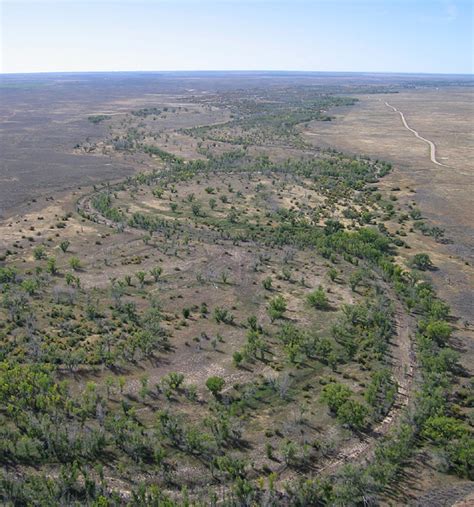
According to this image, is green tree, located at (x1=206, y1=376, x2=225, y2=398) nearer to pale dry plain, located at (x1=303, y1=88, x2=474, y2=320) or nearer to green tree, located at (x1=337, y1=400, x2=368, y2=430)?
green tree, located at (x1=337, y1=400, x2=368, y2=430)

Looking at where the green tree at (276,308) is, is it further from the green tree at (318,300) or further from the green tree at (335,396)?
the green tree at (335,396)

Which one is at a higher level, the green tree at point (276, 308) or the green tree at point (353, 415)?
the green tree at point (276, 308)

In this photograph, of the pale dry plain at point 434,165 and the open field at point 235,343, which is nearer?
the open field at point 235,343

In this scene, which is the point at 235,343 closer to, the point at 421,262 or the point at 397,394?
the point at 397,394

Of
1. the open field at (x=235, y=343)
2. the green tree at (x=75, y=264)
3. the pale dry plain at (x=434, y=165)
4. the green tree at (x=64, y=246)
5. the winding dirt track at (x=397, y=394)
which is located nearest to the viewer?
the open field at (x=235, y=343)

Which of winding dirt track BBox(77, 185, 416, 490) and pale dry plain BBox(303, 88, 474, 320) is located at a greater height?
pale dry plain BBox(303, 88, 474, 320)

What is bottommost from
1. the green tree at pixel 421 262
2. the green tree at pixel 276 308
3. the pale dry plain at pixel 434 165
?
the green tree at pixel 276 308

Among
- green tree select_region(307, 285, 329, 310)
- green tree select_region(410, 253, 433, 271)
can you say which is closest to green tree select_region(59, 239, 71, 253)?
green tree select_region(307, 285, 329, 310)

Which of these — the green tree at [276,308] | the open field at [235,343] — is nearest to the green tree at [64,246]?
the open field at [235,343]
